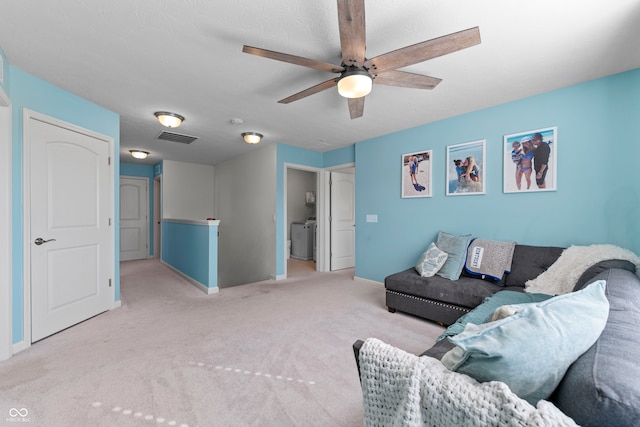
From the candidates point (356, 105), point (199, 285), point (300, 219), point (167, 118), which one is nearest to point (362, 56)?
point (356, 105)

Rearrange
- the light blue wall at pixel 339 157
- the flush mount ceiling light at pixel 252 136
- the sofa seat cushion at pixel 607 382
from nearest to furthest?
the sofa seat cushion at pixel 607 382, the flush mount ceiling light at pixel 252 136, the light blue wall at pixel 339 157

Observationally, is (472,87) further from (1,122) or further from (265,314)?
(1,122)

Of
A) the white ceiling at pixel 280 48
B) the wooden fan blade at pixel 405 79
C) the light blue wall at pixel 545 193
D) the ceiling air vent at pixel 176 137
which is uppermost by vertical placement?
the white ceiling at pixel 280 48

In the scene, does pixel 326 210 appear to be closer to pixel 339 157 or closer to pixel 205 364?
pixel 339 157

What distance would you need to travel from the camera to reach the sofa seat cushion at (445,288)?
2.48 meters

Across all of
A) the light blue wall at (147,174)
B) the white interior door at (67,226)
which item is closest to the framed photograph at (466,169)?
the white interior door at (67,226)

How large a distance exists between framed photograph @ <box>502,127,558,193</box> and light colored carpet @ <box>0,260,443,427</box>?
5.86ft

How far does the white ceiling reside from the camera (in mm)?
1613

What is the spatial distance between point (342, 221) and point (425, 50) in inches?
158

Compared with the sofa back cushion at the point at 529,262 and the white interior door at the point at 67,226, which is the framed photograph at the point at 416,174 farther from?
the white interior door at the point at 67,226

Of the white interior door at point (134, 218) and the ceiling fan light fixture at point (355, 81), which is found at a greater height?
the ceiling fan light fixture at point (355, 81)

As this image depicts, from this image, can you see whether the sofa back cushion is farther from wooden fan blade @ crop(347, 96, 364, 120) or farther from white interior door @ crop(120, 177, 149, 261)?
white interior door @ crop(120, 177, 149, 261)

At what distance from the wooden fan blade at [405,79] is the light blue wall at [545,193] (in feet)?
4.82

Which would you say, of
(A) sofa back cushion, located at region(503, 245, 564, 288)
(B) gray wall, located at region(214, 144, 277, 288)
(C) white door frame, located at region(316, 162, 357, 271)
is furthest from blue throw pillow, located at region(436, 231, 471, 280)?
(B) gray wall, located at region(214, 144, 277, 288)
